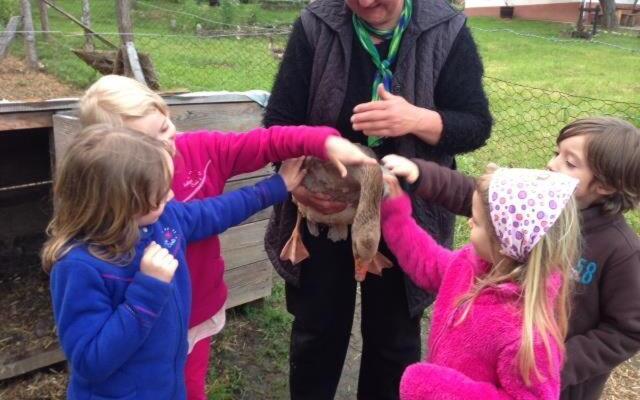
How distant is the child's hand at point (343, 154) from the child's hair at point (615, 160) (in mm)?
648

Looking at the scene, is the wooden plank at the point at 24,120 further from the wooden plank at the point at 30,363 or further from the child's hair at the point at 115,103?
the wooden plank at the point at 30,363

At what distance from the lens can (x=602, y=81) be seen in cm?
1148

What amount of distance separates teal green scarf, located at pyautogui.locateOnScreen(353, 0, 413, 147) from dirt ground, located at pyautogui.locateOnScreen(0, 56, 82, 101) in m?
6.69

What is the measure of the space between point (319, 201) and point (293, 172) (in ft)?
0.44

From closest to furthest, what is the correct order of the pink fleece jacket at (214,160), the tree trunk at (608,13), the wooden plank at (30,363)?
the pink fleece jacket at (214,160) < the wooden plank at (30,363) < the tree trunk at (608,13)

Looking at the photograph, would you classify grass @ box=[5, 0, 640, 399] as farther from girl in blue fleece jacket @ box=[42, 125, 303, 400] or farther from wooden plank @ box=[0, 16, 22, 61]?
girl in blue fleece jacket @ box=[42, 125, 303, 400]

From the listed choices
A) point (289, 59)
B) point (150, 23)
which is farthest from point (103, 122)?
point (150, 23)

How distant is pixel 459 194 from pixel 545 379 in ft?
2.21

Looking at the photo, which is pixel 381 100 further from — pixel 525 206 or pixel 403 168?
pixel 525 206

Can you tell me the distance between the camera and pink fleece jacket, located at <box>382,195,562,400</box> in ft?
4.72

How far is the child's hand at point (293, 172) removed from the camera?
206 cm

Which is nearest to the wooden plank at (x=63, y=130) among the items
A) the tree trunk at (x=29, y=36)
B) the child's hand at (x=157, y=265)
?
the child's hand at (x=157, y=265)

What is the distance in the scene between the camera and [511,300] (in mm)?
1499

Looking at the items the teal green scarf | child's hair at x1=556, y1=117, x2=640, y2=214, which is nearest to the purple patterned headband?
child's hair at x1=556, y1=117, x2=640, y2=214
